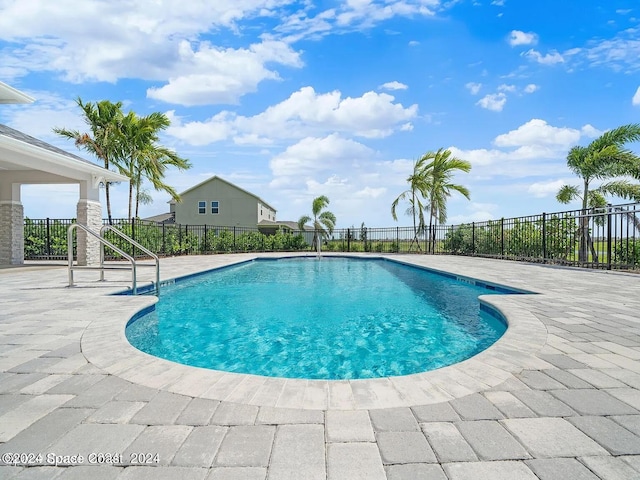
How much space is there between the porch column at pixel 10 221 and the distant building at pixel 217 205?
15423mm

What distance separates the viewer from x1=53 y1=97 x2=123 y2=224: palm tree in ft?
51.1

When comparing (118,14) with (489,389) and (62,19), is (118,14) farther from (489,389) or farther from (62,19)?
(489,389)

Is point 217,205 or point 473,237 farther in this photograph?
point 217,205

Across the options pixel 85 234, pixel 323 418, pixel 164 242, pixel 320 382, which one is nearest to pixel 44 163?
pixel 85 234

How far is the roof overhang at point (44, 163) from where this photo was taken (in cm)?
747

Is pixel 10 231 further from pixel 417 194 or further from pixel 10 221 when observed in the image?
pixel 417 194

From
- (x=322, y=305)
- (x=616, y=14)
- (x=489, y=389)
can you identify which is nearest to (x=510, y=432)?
(x=489, y=389)

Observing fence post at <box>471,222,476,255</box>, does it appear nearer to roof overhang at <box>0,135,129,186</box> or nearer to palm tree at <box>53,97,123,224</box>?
roof overhang at <box>0,135,129,186</box>

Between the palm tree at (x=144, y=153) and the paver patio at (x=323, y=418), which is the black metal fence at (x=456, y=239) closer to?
the palm tree at (x=144, y=153)

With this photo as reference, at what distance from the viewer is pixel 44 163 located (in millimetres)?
8984

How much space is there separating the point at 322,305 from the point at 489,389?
14.3ft

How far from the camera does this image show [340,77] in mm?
11242

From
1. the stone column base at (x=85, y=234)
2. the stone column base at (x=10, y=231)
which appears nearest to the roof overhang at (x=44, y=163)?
the stone column base at (x=85, y=234)

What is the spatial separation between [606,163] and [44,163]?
17.4 metres
